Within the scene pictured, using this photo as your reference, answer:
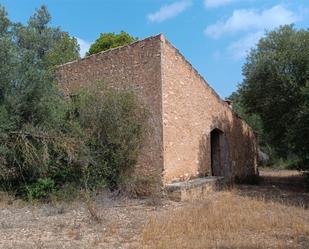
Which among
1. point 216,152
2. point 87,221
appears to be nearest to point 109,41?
point 216,152

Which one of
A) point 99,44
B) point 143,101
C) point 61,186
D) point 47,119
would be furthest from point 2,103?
point 99,44

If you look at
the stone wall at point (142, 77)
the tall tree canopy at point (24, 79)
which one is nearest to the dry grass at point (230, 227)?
the stone wall at point (142, 77)

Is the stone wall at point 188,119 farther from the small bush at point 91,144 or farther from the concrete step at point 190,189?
the small bush at point 91,144

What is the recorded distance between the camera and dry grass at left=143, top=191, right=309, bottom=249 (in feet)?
21.9

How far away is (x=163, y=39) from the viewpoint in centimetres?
1202

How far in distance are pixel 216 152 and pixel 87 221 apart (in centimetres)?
927

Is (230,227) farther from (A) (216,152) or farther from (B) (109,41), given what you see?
(B) (109,41)

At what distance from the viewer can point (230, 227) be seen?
25.5ft

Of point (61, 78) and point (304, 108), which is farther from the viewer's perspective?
point (61, 78)

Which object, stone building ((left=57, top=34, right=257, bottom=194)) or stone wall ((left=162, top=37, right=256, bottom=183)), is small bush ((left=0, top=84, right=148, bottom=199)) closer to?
stone building ((left=57, top=34, right=257, bottom=194))

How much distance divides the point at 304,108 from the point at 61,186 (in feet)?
25.2

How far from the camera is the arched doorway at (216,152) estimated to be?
16750 mm

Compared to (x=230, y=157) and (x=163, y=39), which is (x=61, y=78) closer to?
(x=163, y=39)

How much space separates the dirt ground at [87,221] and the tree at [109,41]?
1692 centimetres
